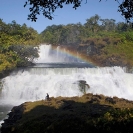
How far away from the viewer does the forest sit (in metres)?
25.2

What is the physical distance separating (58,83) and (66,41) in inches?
1584

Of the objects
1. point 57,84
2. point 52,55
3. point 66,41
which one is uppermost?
point 66,41

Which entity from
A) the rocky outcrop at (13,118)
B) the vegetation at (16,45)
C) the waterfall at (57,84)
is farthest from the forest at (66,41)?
the rocky outcrop at (13,118)

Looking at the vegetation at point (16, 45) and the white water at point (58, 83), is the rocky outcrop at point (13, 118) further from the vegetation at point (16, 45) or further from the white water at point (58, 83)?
the vegetation at point (16, 45)

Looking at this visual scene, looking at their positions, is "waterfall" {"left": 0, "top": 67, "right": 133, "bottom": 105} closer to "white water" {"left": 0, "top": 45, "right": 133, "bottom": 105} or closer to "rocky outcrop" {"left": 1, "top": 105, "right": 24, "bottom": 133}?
"white water" {"left": 0, "top": 45, "right": 133, "bottom": 105}

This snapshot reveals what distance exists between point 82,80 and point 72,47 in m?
27.4

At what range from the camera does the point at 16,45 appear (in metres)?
26.3

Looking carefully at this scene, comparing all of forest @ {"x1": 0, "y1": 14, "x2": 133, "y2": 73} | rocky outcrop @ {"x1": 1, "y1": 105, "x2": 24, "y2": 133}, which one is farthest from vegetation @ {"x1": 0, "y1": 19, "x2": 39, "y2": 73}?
rocky outcrop @ {"x1": 1, "y1": 105, "x2": 24, "y2": 133}

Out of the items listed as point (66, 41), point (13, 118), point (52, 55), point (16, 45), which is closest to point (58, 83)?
point (16, 45)

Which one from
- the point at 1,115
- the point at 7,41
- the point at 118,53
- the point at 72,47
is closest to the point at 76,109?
the point at 1,115

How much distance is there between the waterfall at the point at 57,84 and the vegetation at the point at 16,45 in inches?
63.9

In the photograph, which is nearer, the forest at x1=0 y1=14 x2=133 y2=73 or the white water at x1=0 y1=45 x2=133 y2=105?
the white water at x1=0 y1=45 x2=133 y2=105

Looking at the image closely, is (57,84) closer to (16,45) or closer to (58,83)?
Result: (58,83)

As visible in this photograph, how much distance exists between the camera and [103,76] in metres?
24.4
